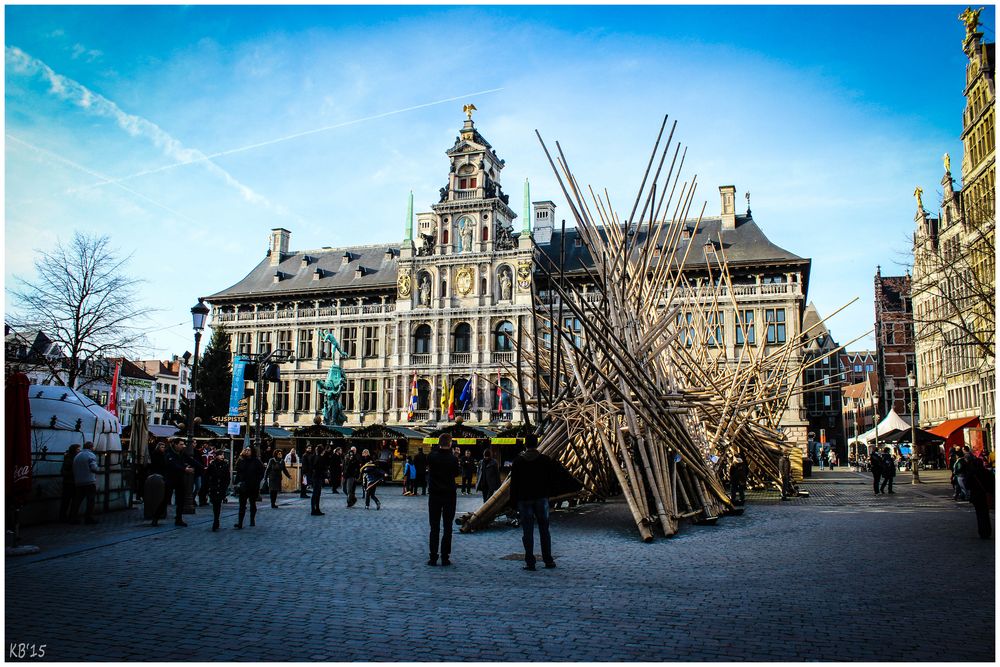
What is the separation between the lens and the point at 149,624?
18.3ft

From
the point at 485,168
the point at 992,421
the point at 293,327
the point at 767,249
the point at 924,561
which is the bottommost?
the point at 924,561

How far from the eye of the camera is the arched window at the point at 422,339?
4456 centimetres

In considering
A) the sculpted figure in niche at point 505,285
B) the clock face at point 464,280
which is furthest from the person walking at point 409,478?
the clock face at point 464,280

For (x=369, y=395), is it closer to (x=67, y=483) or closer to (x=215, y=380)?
(x=215, y=380)

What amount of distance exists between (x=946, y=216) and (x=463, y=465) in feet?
90.4

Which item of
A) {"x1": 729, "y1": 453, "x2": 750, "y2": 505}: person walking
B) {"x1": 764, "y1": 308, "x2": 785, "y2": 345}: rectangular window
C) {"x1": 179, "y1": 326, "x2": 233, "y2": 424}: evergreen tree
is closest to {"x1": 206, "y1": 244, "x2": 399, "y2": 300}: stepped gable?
{"x1": 179, "y1": 326, "x2": 233, "y2": 424}: evergreen tree

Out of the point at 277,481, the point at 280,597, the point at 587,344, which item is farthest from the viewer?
the point at 277,481

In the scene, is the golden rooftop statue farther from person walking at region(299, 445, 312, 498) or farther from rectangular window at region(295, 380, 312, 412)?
rectangular window at region(295, 380, 312, 412)

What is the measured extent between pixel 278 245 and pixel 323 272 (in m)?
5.59

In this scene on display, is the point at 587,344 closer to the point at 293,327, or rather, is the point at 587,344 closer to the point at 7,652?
the point at 7,652

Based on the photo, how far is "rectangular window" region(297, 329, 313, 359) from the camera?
47.3m

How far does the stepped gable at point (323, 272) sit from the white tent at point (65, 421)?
30284 mm

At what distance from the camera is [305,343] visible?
4762cm

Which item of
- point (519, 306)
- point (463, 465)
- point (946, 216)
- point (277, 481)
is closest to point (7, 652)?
point (277, 481)
